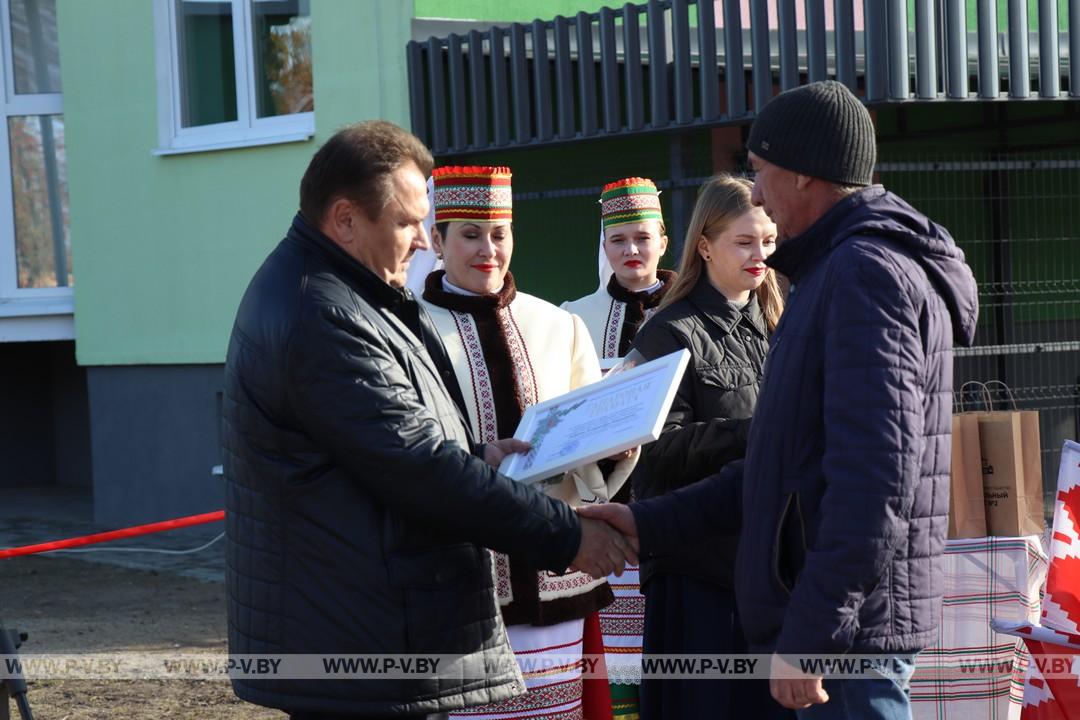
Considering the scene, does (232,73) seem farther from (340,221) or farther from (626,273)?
(340,221)

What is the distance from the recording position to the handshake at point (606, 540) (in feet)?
11.0

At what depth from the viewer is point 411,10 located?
406 inches

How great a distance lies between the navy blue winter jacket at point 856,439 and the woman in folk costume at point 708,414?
0.93 m

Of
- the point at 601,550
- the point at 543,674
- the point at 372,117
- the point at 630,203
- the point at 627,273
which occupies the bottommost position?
the point at 543,674

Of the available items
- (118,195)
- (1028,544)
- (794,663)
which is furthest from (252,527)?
(118,195)

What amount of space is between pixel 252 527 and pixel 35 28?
1160 cm

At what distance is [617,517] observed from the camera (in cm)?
354

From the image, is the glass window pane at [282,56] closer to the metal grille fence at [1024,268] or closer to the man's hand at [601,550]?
the metal grille fence at [1024,268]

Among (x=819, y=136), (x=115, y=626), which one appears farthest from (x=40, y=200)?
(x=819, y=136)

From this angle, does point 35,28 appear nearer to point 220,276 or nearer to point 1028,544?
point 220,276

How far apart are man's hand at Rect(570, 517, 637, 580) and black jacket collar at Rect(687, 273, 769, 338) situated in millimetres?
967

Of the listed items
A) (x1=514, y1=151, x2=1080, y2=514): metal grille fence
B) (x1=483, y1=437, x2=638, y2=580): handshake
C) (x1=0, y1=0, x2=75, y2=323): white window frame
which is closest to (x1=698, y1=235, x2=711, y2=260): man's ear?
(x1=483, y1=437, x2=638, y2=580): handshake

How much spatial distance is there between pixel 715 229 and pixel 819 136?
1.36 m

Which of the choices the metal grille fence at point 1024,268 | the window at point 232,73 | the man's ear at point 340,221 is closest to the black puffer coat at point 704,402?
the man's ear at point 340,221
